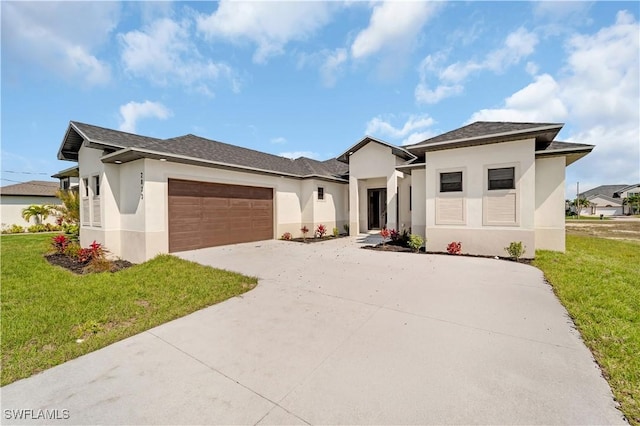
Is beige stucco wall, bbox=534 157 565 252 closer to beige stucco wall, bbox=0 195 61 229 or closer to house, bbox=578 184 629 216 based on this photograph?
beige stucco wall, bbox=0 195 61 229

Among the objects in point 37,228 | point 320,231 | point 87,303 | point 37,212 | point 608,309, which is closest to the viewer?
point 608,309

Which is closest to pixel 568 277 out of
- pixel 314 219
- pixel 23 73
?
pixel 314 219

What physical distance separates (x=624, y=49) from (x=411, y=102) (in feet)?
22.6

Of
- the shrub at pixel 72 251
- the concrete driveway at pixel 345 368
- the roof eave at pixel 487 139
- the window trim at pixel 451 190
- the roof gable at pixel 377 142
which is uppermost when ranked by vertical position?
the roof gable at pixel 377 142

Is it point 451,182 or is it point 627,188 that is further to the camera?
point 627,188

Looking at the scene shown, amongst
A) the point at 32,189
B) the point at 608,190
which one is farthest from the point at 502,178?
the point at 608,190

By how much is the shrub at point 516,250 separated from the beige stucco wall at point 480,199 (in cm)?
16

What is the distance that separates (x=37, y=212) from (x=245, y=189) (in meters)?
23.8

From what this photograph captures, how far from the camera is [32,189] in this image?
81.6 feet

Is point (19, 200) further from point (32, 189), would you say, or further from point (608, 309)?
A: point (608, 309)

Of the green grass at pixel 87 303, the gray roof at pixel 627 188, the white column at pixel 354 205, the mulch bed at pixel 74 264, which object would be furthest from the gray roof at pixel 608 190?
the mulch bed at pixel 74 264

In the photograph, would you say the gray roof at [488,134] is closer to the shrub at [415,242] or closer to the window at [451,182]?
the window at [451,182]

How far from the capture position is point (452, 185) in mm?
9383

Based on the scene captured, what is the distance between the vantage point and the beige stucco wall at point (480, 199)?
8211mm
